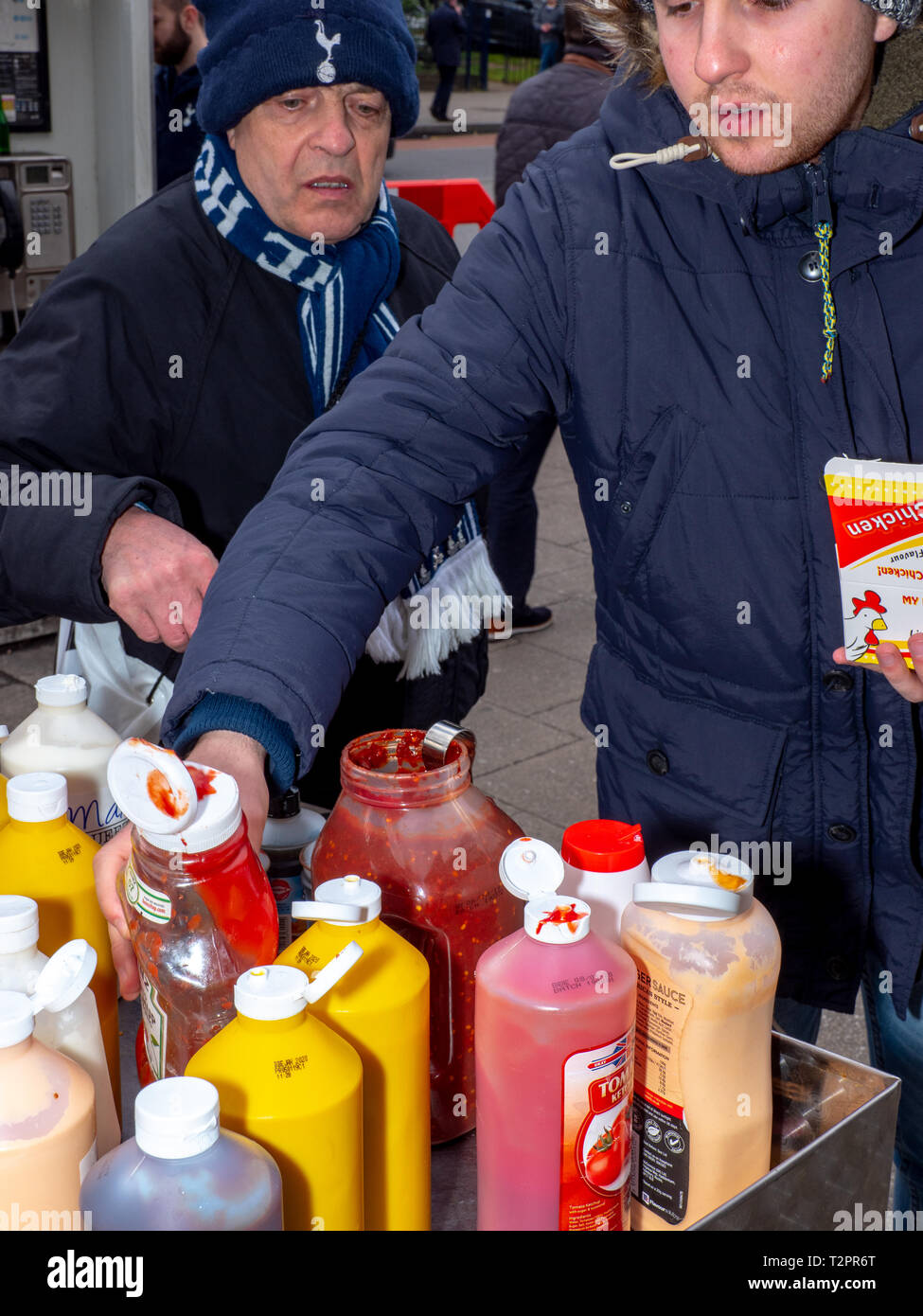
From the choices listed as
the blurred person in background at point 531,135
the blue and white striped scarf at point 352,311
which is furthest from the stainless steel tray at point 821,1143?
the blurred person in background at point 531,135

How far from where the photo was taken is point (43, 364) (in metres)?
2.21

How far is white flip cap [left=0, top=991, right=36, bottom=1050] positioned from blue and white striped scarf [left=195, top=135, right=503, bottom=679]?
1.34 m

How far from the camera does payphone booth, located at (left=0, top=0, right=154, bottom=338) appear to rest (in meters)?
4.74

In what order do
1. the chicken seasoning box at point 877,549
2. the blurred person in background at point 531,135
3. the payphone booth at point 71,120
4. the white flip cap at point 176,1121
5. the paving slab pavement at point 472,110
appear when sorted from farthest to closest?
1. the paving slab pavement at point 472,110
2. the blurred person in background at point 531,135
3. the payphone booth at point 71,120
4. the chicken seasoning box at point 877,549
5. the white flip cap at point 176,1121

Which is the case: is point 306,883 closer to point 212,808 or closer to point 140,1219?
point 212,808

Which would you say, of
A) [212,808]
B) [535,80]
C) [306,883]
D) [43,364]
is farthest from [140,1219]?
[535,80]

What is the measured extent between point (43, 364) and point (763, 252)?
1176mm

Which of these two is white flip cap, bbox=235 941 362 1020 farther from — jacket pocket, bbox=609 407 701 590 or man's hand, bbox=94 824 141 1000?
jacket pocket, bbox=609 407 701 590

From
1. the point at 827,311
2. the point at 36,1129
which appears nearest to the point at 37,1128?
the point at 36,1129

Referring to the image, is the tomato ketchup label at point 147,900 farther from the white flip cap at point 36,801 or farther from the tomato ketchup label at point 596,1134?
the tomato ketchup label at point 596,1134

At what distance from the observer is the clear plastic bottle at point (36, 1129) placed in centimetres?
105

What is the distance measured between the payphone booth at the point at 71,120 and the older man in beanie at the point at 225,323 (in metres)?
2.56

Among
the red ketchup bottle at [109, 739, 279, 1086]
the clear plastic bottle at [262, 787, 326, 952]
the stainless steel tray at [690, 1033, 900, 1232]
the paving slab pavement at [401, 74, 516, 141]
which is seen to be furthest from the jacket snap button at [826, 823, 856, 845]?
the paving slab pavement at [401, 74, 516, 141]

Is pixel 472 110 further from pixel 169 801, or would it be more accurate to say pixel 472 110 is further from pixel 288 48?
pixel 169 801
